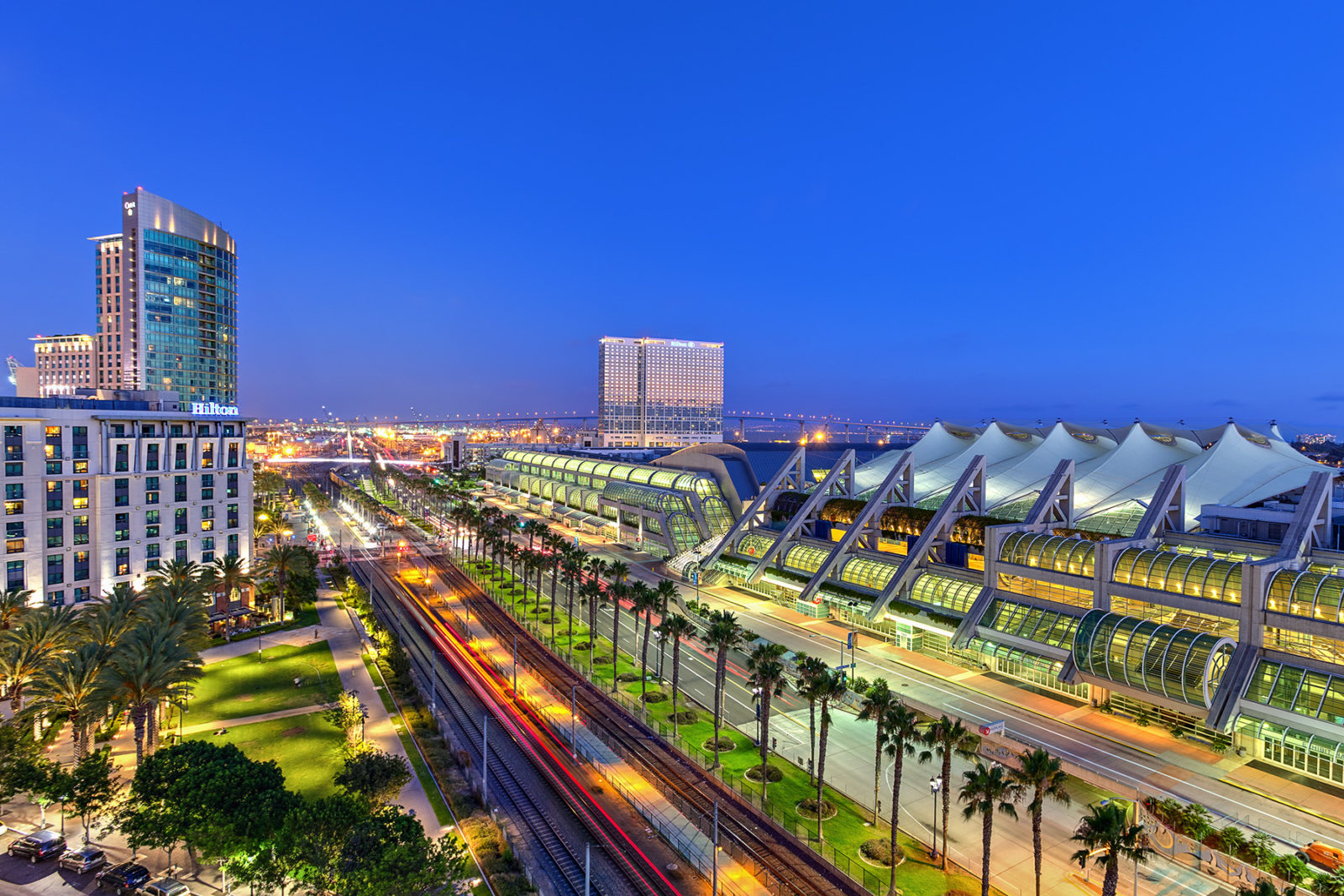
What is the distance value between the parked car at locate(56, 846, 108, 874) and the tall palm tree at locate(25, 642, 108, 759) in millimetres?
9271

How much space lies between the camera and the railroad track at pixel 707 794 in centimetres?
4072

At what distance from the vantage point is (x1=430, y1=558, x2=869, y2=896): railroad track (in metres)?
40.7

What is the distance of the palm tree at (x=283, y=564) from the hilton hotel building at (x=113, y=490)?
432 cm

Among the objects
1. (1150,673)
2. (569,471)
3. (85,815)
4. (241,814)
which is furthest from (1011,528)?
(569,471)

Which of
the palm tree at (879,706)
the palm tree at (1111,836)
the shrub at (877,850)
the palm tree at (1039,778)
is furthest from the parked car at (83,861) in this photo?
the palm tree at (1111,836)

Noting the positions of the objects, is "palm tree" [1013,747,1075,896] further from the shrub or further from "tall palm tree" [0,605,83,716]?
"tall palm tree" [0,605,83,716]

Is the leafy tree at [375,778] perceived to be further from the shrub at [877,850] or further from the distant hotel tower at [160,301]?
the distant hotel tower at [160,301]

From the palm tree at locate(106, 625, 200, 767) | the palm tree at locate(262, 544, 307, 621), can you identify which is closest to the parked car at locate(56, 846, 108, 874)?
the palm tree at locate(106, 625, 200, 767)

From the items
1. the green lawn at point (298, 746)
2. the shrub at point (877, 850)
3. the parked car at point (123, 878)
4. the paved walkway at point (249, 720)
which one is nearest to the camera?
the parked car at point (123, 878)

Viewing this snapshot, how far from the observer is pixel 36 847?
135ft

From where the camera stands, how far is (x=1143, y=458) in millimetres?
100938

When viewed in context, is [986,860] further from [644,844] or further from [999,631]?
[999,631]

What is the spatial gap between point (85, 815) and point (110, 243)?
17998cm

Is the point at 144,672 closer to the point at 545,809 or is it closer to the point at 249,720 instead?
the point at 249,720
